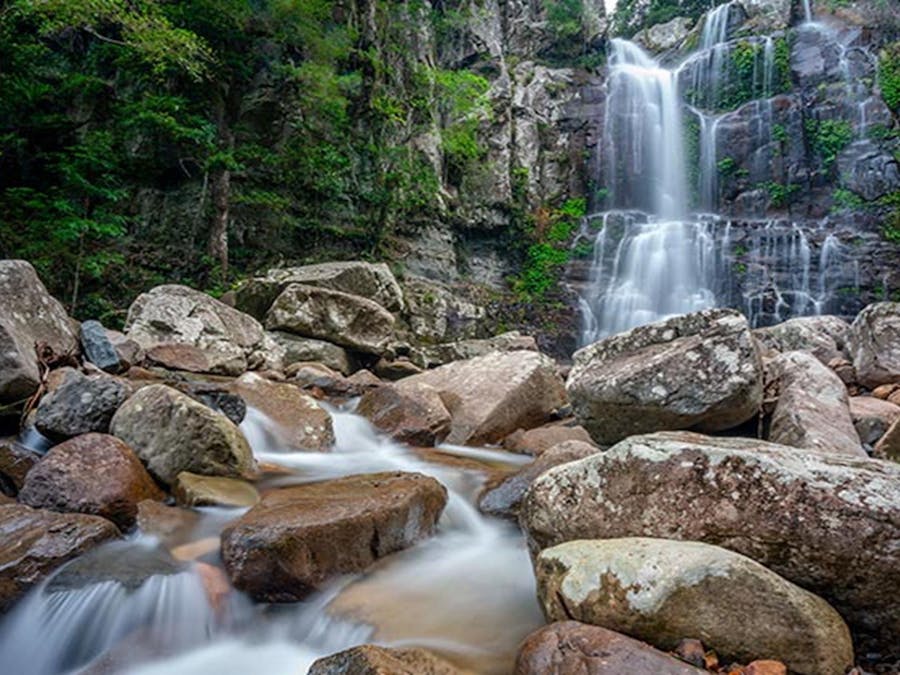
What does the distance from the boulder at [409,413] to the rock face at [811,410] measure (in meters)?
3.28

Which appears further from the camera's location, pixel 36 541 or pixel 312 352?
pixel 312 352

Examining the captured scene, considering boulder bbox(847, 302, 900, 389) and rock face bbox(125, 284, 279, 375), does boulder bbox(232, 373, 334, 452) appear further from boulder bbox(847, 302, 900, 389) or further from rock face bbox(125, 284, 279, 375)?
boulder bbox(847, 302, 900, 389)

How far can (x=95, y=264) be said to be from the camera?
10.3 meters

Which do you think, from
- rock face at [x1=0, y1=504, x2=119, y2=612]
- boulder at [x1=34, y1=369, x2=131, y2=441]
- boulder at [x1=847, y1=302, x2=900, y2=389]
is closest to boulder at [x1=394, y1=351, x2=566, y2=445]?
boulder at [x1=34, y1=369, x2=131, y2=441]

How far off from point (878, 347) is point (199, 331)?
9.03m

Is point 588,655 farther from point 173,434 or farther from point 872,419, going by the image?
point 872,419

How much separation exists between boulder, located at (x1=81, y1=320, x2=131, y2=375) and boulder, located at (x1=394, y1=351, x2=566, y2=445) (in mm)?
3096

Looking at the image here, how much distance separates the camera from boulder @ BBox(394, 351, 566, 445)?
249 inches

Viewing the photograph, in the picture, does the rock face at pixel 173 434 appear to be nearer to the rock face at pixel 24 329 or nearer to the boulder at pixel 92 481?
the boulder at pixel 92 481

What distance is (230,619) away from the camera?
2848 mm

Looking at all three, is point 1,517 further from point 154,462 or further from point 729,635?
point 729,635

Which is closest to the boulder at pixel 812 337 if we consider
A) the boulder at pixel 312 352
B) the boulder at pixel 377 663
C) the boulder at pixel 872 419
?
the boulder at pixel 872 419

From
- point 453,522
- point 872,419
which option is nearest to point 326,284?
point 453,522

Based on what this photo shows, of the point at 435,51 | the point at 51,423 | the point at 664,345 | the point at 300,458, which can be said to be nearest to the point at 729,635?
the point at 664,345
